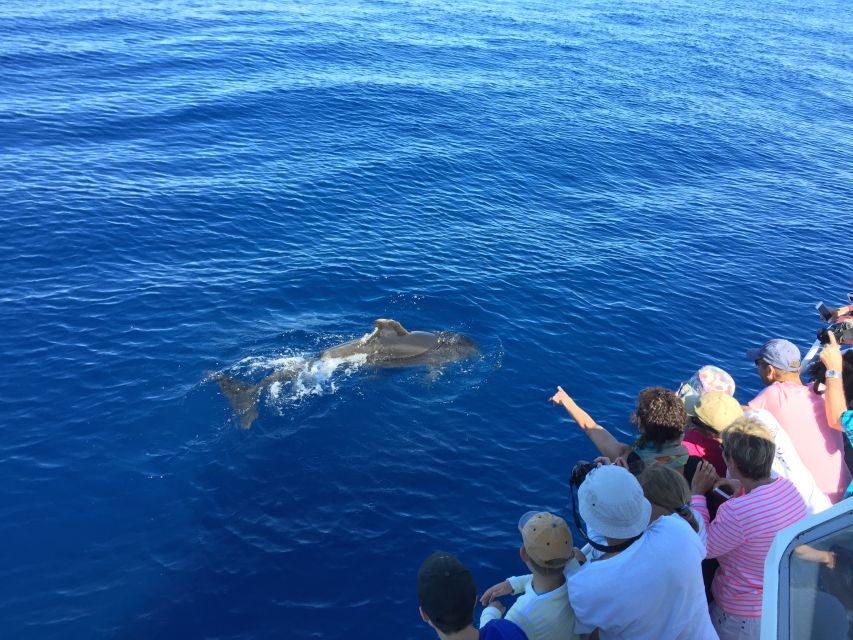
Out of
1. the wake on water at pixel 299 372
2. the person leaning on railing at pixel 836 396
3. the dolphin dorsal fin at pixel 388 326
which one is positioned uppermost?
the person leaning on railing at pixel 836 396

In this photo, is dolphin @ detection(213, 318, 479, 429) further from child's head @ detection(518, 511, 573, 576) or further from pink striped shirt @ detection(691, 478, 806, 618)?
child's head @ detection(518, 511, 573, 576)

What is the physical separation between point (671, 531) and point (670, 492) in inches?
25.6

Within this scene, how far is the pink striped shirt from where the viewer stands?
6414 mm

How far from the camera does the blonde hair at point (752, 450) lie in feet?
21.4

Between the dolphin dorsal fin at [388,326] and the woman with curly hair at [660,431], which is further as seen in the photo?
the dolphin dorsal fin at [388,326]

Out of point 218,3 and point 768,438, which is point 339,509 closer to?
point 768,438

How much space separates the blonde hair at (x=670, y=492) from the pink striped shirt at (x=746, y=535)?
0.42 meters

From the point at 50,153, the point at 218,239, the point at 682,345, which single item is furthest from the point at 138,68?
the point at 682,345

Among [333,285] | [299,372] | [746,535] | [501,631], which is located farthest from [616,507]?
[333,285]

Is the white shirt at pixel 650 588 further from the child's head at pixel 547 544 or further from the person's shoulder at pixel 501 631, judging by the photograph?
the person's shoulder at pixel 501 631

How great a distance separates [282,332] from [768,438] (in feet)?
48.4

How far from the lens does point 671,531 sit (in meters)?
5.69

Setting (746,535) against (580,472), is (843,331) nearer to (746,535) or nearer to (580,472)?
(746,535)

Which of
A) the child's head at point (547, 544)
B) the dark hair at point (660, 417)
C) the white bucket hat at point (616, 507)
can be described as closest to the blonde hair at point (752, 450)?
the dark hair at point (660, 417)
